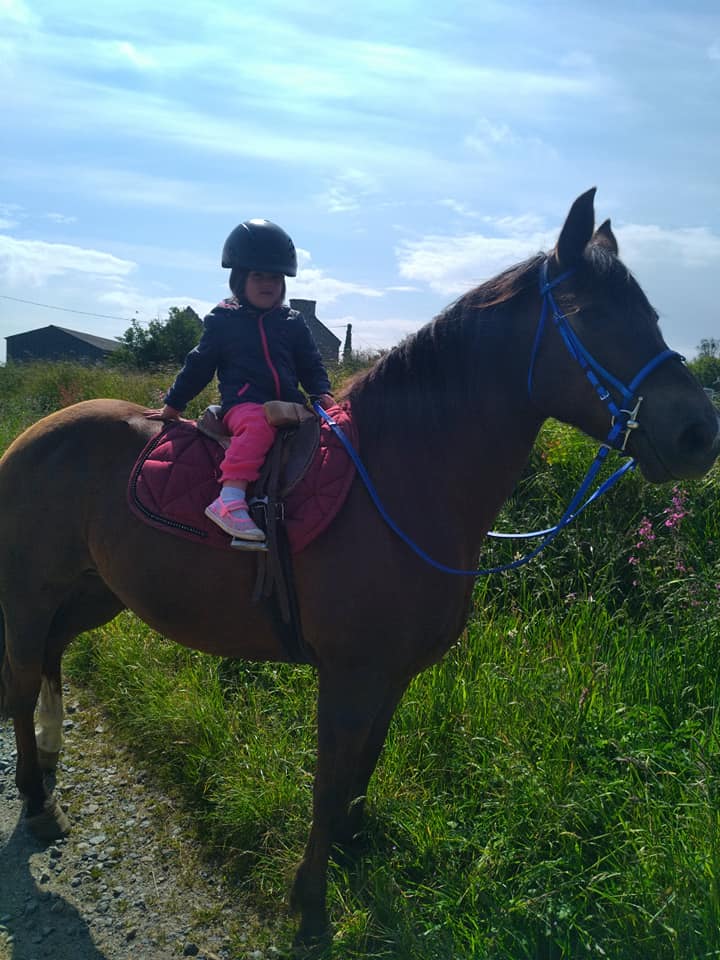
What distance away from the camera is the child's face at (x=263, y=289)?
2850 mm

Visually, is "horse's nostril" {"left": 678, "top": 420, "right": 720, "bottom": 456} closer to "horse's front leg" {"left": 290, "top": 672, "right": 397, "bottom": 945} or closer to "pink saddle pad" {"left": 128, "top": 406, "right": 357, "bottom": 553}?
"pink saddle pad" {"left": 128, "top": 406, "right": 357, "bottom": 553}

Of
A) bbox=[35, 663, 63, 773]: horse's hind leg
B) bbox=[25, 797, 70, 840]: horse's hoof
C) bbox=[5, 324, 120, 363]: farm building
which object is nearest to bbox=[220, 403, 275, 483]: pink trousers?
bbox=[35, 663, 63, 773]: horse's hind leg

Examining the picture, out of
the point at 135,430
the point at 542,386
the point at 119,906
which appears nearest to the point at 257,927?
the point at 119,906

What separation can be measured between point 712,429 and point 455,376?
904mm

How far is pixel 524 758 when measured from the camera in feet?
9.89

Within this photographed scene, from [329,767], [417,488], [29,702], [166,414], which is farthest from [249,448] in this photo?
[29,702]

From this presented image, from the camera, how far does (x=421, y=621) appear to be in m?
2.43

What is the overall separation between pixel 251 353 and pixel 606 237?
148 cm

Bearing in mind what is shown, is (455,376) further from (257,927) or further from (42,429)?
(257,927)

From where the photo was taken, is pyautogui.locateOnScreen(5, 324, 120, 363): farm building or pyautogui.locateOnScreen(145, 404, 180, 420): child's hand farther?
pyautogui.locateOnScreen(5, 324, 120, 363): farm building

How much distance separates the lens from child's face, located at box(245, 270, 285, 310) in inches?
112

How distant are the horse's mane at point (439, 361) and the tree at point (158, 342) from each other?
2062 cm

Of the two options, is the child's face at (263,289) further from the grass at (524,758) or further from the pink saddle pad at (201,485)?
the grass at (524,758)

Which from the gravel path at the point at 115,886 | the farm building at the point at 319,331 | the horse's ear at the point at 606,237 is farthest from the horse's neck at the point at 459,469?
the farm building at the point at 319,331
